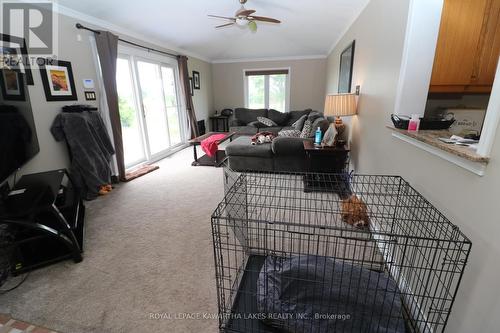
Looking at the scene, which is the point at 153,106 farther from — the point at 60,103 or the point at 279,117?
the point at 279,117

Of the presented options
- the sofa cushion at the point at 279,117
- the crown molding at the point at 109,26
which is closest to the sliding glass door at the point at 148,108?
the crown molding at the point at 109,26

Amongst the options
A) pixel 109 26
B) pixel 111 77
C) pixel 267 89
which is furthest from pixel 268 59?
pixel 111 77

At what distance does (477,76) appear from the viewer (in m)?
1.71

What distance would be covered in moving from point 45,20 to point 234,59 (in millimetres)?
5058

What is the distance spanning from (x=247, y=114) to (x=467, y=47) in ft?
17.8

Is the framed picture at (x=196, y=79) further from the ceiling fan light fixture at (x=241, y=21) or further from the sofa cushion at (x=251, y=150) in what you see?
the sofa cushion at (x=251, y=150)

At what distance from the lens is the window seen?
7.04 m

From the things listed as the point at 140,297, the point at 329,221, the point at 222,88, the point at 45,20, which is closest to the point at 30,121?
the point at 45,20

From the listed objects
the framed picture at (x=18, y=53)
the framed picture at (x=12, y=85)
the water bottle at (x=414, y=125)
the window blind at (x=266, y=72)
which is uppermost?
the window blind at (x=266, y=72)

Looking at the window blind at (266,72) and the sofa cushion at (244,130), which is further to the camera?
the window blind at (266,72)

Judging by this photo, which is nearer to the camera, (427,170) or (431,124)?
(427,170)

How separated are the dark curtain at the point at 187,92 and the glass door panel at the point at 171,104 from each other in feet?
0.70

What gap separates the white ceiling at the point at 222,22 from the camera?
10.6 ft

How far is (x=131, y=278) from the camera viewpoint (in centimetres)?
175
